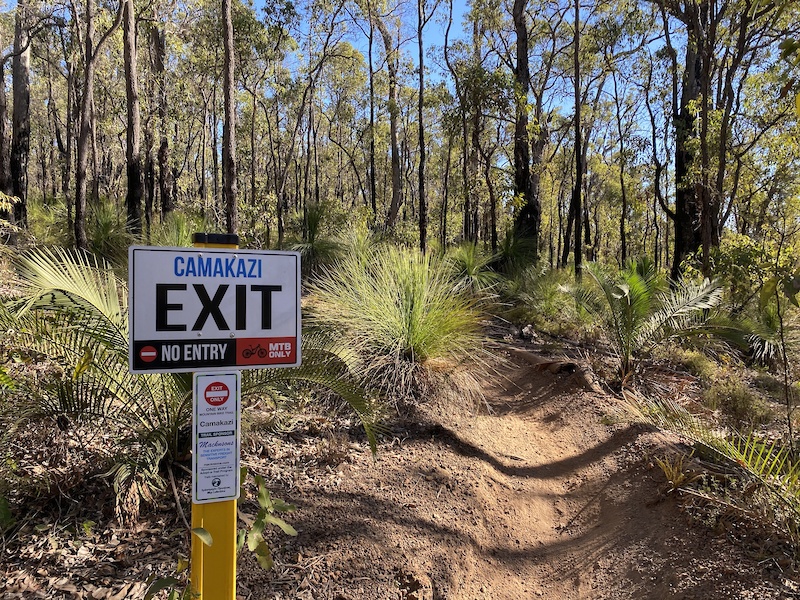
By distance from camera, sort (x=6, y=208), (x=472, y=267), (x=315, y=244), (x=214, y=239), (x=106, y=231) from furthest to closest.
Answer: (x=315, y=244) < (x=106, y=231) < (x=472, y=267) < (x=6, y=208) < (x=214, y=239)

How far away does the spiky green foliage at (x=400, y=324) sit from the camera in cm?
496

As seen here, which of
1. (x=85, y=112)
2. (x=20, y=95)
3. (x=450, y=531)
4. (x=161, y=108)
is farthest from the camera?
(x=161, y=108)

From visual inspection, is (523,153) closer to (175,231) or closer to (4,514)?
(175,231)

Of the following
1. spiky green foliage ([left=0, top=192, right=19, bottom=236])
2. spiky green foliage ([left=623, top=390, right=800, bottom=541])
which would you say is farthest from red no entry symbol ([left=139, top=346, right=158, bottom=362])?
spiky green foliage ([left=0, top=192, right=19, bottom=236])

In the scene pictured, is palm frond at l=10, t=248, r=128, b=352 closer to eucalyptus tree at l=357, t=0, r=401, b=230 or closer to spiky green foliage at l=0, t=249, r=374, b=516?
spiky green foliage at l=0, t=249, r=374, b=516

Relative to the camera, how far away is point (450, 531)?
11.4ft

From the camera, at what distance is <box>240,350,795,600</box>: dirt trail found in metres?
2.84

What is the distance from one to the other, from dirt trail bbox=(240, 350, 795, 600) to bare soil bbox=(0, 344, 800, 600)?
1cm

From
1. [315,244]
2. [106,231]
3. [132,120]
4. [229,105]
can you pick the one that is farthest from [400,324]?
[106,231]

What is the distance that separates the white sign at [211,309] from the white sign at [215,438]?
0.06 meters

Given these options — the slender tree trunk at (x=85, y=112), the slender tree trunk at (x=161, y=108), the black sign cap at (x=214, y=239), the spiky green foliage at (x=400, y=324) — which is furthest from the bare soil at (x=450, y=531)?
the slender tree trunk at (x=161, y=108)

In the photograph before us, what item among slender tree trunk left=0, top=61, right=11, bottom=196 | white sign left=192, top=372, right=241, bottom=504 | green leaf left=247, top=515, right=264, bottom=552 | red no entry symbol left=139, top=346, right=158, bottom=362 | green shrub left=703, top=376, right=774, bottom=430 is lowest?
green shrub left=703, top=376, right=774, bottom=430

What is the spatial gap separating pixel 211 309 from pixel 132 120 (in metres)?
11.0

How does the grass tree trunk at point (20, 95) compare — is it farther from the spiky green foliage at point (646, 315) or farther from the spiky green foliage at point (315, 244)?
the spiky green foliage at point (646, 315)
